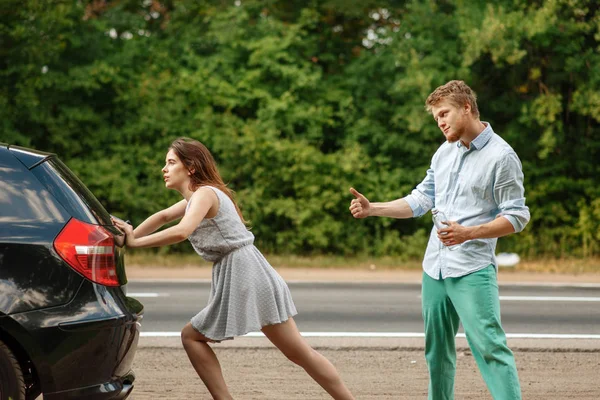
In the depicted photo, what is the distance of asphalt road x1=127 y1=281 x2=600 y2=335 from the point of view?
30.3 ft

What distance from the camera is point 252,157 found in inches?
711

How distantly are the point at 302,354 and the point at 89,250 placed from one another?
123 centimetres

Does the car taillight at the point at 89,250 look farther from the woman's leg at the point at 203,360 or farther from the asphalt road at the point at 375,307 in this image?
the asphalt road at the point at 375,307

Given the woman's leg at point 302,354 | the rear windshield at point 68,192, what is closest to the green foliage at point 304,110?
the woman's leg at point 302,354

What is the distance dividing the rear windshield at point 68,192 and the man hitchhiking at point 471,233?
1688 millimetres

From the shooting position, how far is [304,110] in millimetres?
18531

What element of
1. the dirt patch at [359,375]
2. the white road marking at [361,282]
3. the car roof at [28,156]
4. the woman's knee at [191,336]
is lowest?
the white road marking at [361,282]

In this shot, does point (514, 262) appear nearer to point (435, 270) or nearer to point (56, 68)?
point (56, 68)

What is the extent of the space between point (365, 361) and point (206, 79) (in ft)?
40.6

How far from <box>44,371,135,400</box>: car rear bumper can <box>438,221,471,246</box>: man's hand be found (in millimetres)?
1701

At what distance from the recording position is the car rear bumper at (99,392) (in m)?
4.16

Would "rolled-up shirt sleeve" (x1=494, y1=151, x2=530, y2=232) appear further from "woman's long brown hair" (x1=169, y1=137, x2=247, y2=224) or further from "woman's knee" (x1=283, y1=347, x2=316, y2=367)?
Result: "woman's long brown hair" (x1=169, y1=137, x2=247, y2=224)

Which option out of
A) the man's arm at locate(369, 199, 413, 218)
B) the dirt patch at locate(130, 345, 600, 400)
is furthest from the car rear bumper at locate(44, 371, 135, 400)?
the man's arm at locate(369, 199, 413, 218)

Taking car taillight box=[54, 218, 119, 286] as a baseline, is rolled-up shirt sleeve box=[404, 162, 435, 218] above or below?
above
